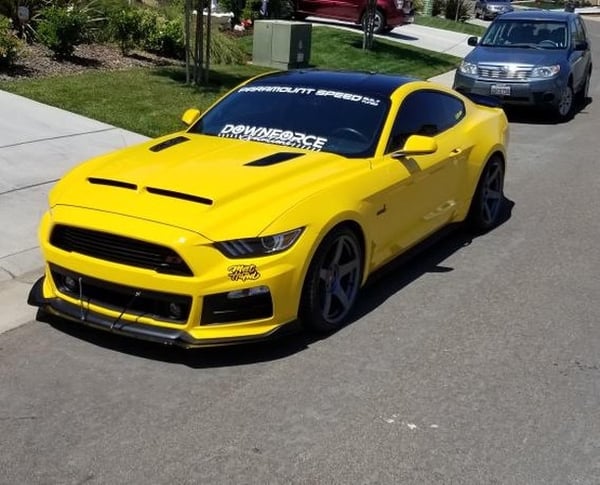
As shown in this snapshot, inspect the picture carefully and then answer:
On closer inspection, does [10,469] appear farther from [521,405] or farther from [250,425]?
[521,405]

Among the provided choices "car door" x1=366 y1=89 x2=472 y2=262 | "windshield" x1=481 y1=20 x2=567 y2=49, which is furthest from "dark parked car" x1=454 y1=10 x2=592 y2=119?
Answer: "car door" x1=366 y1=89 x2=472 y2=262

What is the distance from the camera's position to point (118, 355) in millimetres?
4742

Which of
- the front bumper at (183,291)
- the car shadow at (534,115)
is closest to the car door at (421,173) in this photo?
the front bumper at (183,291)

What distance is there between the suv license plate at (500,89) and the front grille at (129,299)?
33.4ft

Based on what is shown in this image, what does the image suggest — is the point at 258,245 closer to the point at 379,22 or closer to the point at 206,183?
the point at 206,183

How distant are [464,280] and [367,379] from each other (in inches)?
78.5

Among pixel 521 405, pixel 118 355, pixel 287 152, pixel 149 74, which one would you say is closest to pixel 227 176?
pixel 287 152

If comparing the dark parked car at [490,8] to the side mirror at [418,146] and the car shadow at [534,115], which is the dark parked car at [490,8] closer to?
the car shadow at [534,115]

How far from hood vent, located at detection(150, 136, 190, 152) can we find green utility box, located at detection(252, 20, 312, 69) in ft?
34.3

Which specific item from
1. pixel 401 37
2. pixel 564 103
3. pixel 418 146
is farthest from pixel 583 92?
pixel 418 146

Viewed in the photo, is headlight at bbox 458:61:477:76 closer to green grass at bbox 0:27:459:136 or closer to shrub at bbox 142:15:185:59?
green grass at bbox 0:27:459:136

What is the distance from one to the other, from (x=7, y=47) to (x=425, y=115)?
7520 mm

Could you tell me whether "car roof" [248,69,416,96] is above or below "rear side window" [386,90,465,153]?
above

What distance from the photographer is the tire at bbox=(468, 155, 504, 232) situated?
7.28 meters
